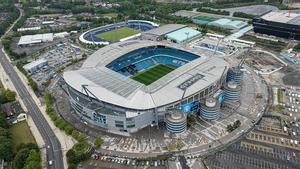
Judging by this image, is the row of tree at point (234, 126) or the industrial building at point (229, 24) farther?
the industrial building at point (229, 24)

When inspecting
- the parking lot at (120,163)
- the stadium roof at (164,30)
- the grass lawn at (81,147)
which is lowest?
the parking lot at (120,163)

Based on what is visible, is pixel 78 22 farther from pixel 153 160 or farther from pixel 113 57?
pixel 153 160

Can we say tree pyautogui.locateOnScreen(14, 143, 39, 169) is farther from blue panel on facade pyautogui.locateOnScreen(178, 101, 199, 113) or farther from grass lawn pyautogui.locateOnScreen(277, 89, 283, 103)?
grass lawn pyautogui.locateOnScreen(277, 89, 283, 103)

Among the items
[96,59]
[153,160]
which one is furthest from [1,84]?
[153,160]

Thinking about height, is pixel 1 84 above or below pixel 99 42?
below

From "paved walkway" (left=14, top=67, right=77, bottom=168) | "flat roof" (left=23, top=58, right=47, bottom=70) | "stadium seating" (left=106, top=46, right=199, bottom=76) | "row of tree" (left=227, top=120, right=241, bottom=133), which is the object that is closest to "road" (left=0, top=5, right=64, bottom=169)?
"paved walkway" (left=14, top=67, right=77, bottom=168)

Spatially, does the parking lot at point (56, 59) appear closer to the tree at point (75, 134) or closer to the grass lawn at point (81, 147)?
the tree at point (75, 134)

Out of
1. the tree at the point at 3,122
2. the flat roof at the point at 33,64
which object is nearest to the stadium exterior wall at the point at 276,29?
the flat roof at the point at 33,64
